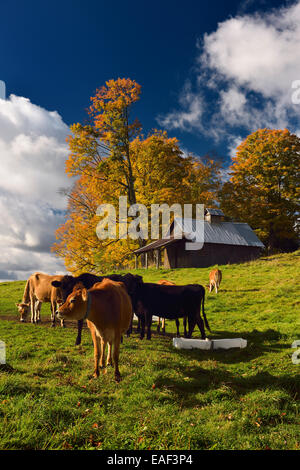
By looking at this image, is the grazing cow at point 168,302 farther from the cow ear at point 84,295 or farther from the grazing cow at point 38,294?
the cow ear at point 84,295

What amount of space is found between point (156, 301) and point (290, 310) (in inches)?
263

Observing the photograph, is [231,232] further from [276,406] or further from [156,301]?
[276,406]

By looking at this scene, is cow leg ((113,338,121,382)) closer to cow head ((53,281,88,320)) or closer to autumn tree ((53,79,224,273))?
cow head ((53,281,88,320))

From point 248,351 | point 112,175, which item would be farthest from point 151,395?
point 112,175

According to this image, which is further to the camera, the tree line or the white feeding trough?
the tree line

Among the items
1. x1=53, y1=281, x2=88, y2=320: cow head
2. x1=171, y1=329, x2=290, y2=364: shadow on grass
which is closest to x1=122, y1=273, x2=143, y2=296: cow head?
x1=171, y1=329, x2=290, y2=364: shadow on grass

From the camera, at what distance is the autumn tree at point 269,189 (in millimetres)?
38062

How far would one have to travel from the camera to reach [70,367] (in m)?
6.68

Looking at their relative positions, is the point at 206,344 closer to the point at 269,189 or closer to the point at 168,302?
the point at 168,302

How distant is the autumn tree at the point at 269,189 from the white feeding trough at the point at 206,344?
31286mm

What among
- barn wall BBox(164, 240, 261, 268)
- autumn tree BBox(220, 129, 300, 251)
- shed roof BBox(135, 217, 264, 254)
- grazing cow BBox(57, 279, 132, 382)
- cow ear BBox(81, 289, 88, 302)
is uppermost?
autumn tree BBox(220, 129, 300, 251)

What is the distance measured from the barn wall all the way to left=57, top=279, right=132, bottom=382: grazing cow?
84.4ft

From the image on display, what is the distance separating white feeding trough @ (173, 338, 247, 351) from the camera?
29.1ft
